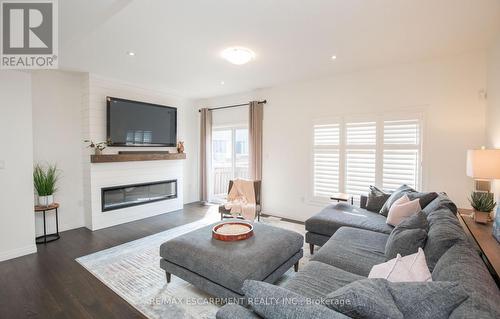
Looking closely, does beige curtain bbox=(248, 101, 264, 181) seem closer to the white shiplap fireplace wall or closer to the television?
the television

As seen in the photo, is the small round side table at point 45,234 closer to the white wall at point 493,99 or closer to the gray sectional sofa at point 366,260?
the gray sectional sofa at point 366,260

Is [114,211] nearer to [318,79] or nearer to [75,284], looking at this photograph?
[75,284]

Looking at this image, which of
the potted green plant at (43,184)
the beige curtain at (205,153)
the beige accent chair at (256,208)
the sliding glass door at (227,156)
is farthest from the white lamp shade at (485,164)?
the potted green plant at (43,184)

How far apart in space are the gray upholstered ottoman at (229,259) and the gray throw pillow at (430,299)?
115 centimetres

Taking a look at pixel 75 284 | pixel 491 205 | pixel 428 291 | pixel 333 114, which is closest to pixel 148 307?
pixel 75 284

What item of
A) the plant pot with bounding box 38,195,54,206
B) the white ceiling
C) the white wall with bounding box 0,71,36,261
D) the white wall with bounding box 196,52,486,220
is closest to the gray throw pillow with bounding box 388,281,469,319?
the white ceiling

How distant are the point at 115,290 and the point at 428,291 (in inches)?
105

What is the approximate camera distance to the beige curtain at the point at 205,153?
20.0 feet

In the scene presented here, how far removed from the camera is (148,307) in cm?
218

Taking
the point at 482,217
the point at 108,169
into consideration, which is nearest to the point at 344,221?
the point at 482,217

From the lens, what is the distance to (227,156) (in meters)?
6.14

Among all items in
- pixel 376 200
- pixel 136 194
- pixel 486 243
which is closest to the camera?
pixel 486 243

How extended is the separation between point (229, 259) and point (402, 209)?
2102 mm

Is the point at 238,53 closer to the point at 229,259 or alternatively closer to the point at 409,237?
the point at 229,259
